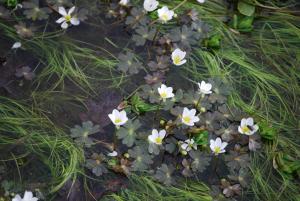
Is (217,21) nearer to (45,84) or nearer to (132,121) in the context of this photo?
(132,121)

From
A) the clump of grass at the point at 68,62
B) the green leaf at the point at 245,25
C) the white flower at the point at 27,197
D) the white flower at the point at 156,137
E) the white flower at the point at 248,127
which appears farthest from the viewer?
the green leaf at the point at 245,25

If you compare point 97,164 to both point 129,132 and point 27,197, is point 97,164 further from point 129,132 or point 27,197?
point 27,197

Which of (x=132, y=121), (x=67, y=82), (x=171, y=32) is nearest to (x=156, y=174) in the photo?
(x=132, y=121)

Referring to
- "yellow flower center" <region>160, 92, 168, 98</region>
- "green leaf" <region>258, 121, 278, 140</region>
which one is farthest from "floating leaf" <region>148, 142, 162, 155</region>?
"green leaf" <region>258, 121, 278, 140</region>

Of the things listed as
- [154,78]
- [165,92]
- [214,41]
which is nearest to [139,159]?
[165,92]

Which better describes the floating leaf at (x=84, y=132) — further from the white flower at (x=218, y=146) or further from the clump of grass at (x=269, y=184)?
the clump of grass at (x=269, y=184)

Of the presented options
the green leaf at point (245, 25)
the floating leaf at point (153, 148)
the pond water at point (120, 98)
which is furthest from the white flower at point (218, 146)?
the green leaf at point (245, 25)
